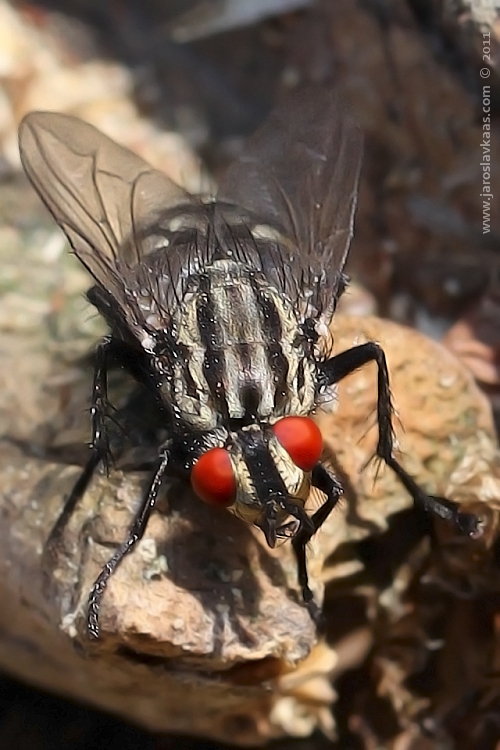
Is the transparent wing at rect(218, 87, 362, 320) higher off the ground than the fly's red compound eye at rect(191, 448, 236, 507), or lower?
higher

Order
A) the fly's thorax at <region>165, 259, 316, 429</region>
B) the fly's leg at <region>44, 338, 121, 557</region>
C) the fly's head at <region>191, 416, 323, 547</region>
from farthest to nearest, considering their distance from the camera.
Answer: the fly's leg at <region>44, 338, 121, 557</region> → the fly's thorax at <region>165, 259, 316, 429</region> → the fly's head at <region>191, 416, 323, 547</region>

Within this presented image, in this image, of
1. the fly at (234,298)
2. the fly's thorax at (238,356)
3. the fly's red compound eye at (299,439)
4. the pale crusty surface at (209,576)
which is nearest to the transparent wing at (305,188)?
the fly at (234,298)

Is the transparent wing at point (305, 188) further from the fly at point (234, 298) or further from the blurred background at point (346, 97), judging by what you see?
the blurred background at point (346, 97)

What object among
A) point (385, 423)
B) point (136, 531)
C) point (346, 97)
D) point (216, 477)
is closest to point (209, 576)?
point (136, 531)

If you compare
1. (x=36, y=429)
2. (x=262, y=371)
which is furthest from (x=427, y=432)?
(x=36, y=429)

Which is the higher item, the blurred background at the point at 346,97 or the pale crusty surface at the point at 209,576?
the blurred background at the point at 346,97

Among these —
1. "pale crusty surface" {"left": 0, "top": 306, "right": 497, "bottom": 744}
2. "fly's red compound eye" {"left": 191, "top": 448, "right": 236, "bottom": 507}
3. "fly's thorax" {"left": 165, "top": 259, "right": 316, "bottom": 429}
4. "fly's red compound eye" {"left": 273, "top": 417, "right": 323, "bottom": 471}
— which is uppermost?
"fly's thorax" {"left": 165, "top": 259, "right": 316, "bottom": 429}

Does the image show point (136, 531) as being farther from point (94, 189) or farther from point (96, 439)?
point (94, 189)

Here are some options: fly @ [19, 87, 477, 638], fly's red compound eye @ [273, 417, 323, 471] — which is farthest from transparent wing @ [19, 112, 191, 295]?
fly's red compound eye @ [273, 417, 323, 471]

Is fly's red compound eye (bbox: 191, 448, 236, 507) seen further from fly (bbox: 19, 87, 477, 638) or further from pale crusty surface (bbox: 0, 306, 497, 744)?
pale crusty surface (bbox: 0, 306, 497, 744)
